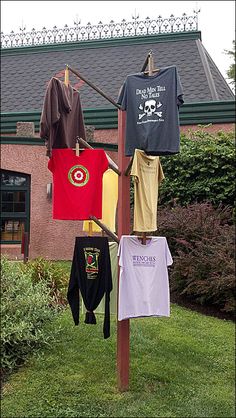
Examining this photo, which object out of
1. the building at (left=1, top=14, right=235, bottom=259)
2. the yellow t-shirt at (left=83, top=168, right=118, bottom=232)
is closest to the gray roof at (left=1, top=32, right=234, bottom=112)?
the building at (left=1, top=14, right=235, bottom=259)

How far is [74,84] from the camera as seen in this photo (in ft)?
59.2

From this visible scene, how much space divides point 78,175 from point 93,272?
979 mm

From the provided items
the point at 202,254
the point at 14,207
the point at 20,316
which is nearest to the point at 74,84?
the point at 14,207

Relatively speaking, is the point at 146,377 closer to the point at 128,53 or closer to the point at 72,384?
the point at 72,384

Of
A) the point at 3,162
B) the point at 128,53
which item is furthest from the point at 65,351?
the point at 128,53

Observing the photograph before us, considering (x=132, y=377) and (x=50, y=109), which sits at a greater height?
(x=50, y=109)

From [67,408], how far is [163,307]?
1337mm

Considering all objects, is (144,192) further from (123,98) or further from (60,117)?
(60,117)

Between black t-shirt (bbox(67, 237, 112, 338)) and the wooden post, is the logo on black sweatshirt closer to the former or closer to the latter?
black t-shirt (bbox(67, 237, 112, 338))

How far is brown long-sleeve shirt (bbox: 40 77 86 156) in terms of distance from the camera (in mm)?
4852

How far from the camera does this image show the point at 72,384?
17.4ft

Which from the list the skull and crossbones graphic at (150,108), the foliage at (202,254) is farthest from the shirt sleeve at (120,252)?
the foliage at (202,254)

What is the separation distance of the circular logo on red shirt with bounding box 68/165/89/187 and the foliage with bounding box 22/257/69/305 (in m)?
2.94

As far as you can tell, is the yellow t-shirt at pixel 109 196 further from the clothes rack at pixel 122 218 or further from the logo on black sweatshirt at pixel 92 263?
the logo on black sweatshirt at pixel 92 263
